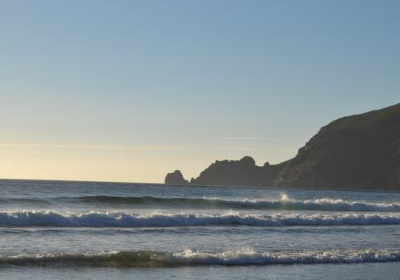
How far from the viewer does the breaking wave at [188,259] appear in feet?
68.5

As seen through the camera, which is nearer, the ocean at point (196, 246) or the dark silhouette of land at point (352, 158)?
the ocean at point (196, 246)

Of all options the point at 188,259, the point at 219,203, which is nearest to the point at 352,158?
the point at 219,203

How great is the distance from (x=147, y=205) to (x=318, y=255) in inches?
1205

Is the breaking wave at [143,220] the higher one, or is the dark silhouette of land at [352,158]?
the dark silhouette of land at [352,158]

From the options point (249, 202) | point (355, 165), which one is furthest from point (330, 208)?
point (355, 165)

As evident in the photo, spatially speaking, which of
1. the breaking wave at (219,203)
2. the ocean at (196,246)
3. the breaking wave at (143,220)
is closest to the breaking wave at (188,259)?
the ocean at (196,246)

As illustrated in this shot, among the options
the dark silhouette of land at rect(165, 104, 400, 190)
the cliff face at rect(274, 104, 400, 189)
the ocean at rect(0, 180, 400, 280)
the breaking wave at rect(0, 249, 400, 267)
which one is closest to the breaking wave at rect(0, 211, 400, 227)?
the ocean at rect(0, 180, 400, 280)

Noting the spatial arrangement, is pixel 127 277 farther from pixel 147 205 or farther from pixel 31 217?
pixel 147 205

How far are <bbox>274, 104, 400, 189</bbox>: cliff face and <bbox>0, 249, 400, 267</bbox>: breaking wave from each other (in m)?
140

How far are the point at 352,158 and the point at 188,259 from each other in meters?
158

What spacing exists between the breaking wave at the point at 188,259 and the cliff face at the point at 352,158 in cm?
14048

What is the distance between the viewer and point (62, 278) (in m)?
18.4

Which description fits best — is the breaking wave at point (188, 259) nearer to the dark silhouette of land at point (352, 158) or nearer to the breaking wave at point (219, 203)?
the breaking wave at point (219, 203)

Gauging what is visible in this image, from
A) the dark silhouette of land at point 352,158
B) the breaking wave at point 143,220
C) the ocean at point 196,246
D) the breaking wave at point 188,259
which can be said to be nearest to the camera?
the ocean at point 196,246
